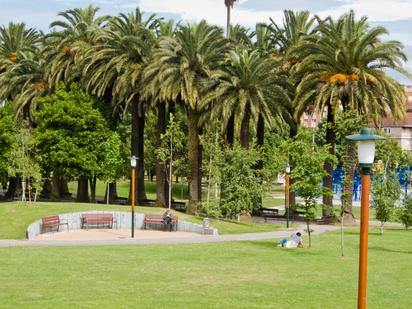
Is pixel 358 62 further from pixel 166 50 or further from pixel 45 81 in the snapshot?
pixel 45 81

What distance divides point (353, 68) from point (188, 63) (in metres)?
11.0

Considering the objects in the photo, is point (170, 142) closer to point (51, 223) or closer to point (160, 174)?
point (160, 174)

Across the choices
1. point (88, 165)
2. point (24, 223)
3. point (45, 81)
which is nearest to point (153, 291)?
point (24, 223)

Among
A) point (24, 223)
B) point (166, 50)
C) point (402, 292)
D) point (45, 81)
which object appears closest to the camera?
point (402, 292)

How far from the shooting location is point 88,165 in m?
49.1

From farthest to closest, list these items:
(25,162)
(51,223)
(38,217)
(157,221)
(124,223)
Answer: (25,162) → (124,223) → (157,221) → (38,217) → (51,223)

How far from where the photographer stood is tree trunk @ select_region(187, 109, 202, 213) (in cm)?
4519

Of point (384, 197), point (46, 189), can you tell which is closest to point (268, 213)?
point (384, 197)

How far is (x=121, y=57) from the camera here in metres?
45.6

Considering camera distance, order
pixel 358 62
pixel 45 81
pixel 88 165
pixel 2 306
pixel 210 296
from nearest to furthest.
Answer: pixel 2 306
pixel 210 296
pixel 358 62
pixel 88 165
pixel 45 81

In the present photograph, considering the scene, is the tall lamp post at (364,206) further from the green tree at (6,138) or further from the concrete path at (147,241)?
the green tree at (6,138)

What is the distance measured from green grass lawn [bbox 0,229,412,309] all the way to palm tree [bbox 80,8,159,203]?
2105 cm

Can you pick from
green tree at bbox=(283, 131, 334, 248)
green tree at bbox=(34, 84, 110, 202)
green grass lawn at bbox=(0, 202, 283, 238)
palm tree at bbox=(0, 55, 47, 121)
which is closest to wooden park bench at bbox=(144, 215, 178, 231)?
green grass lawn at bbox=(0, 202, 283, 238)

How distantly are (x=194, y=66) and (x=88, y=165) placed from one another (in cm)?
1231
